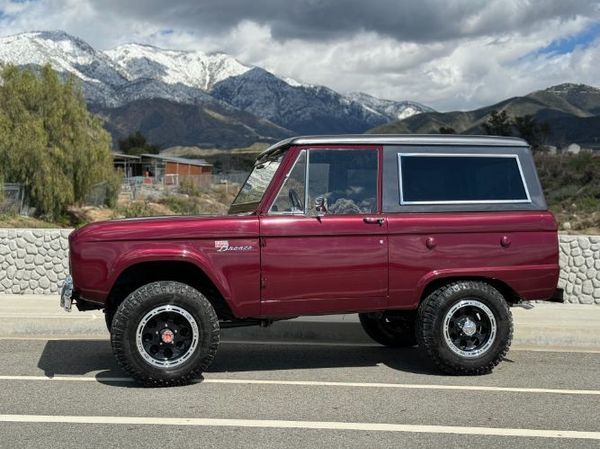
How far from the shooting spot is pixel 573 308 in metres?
10.8

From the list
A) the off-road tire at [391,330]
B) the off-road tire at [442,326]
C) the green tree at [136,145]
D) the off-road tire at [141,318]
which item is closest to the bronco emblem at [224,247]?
the off-road tire at [141,318]

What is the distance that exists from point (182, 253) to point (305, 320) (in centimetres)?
323

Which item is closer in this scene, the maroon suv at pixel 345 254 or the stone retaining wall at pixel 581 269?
the maroon suv at pixel 345 254

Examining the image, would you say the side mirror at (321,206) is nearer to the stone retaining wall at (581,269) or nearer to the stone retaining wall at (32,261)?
the stone retaining wall at (581,269)

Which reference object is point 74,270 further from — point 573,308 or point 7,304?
point 573,308

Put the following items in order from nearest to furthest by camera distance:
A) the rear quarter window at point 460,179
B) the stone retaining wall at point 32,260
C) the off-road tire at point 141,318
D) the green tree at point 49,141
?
the off-road tire at point 141,318
the rear quarter window at point 460,179
the stone retaining wall at point 32,260
the green tree at point 49,141

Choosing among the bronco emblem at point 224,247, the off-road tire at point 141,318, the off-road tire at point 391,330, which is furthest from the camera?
the off-road tire at point 391,330

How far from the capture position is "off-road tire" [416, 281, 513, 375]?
658 centimetres

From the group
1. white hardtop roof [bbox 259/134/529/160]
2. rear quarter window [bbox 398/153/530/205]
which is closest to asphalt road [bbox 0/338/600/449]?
rear quarter window [bbox 398/153/530/205]

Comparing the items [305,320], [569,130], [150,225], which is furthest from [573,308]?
[569,130]

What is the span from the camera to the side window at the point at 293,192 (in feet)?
21.1

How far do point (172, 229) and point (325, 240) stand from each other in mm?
1349

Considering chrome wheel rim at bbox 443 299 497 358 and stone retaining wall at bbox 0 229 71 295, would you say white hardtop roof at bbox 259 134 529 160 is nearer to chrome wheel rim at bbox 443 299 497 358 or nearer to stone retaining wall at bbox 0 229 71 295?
chrome wheel rim at bbox 443 299 497 358

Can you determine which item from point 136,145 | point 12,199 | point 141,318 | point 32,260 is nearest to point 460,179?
point 141,318
